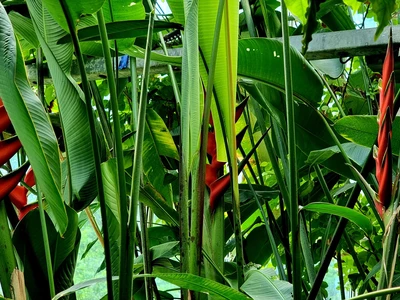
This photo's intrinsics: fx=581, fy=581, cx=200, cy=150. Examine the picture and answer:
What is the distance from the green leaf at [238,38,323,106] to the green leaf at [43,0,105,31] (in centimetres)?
25

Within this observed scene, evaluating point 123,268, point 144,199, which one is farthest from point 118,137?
point 144,199

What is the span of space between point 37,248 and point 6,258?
0.04 metres

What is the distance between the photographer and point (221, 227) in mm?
556

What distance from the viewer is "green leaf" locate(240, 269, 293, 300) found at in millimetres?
542

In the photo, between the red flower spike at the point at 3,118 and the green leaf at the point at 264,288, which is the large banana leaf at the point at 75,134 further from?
the green leaf at the point at 264,288

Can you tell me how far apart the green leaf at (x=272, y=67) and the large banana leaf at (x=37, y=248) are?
30 centimetres

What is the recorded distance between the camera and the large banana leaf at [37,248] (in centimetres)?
48

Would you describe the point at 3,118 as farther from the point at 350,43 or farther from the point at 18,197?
the point at 350,43

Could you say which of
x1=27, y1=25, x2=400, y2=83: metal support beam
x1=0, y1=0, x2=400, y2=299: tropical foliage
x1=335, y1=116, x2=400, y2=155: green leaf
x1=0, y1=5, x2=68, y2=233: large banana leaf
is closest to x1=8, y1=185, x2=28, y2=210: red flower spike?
x1=0, y1=0, x2=400, y2=299: tropical foliage

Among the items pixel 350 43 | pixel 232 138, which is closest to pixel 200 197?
pixel 232 138

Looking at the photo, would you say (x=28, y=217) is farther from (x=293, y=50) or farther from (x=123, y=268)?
(x=293, y=50)

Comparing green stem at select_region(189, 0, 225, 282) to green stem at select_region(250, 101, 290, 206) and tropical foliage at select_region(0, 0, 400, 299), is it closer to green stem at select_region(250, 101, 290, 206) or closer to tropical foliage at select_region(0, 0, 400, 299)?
tropical foliage at select_region(0, 0, 400, 299)

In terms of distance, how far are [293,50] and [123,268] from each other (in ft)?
1.15

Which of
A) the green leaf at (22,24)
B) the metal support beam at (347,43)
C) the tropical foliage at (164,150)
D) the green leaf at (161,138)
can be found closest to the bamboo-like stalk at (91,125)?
the tropical foliage at (164,150)
